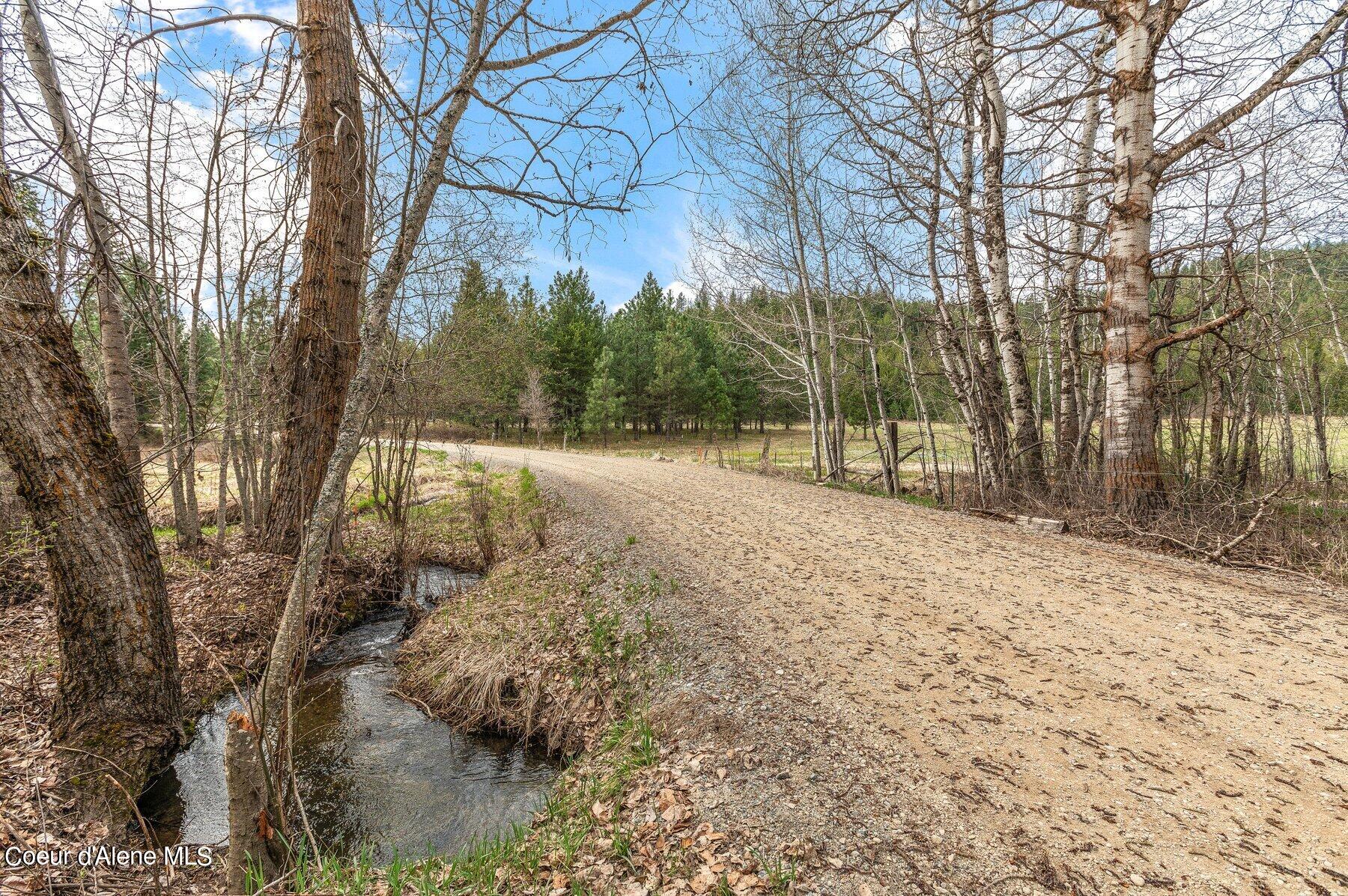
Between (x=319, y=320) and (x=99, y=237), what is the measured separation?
3125 mm

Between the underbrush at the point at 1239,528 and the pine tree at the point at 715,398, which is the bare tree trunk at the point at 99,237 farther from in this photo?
the pine tree at the point at 715,398

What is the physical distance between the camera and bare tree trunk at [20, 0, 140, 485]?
3113 millimetres

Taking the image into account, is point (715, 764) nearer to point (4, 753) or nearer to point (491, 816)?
point (491, 816)

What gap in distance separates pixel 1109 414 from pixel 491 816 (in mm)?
7821

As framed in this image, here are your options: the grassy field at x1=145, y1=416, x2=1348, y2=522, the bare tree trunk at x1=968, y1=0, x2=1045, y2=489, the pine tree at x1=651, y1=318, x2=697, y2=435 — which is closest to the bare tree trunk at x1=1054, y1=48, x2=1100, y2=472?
the bare tree trunk at x1=968, y1=0, x2=1045, y2=489

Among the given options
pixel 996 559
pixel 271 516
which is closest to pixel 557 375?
pixel 271 516

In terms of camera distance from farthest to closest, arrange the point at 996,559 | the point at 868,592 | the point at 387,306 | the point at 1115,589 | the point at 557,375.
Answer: the point at 557,375
the point at 996,559
the point at 868,592
the point at 1115,589
the point at 387,306

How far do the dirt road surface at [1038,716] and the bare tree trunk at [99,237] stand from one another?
4421 millimetres

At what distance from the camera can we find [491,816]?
12.9 ft

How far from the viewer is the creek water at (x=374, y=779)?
3742 millimetres

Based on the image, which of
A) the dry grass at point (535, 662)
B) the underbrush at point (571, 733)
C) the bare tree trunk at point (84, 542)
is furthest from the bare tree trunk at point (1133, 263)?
the bare tree trunk at point (84, 542)

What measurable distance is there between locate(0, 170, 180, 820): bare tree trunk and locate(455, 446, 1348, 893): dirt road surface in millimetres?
3966

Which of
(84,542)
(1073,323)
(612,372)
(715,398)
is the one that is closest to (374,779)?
(84,542)

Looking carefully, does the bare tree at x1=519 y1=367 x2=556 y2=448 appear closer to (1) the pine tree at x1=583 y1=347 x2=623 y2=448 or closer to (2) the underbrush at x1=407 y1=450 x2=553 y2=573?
(1) the pine tree at x1=583 y1=347 x2=623 y2=448
